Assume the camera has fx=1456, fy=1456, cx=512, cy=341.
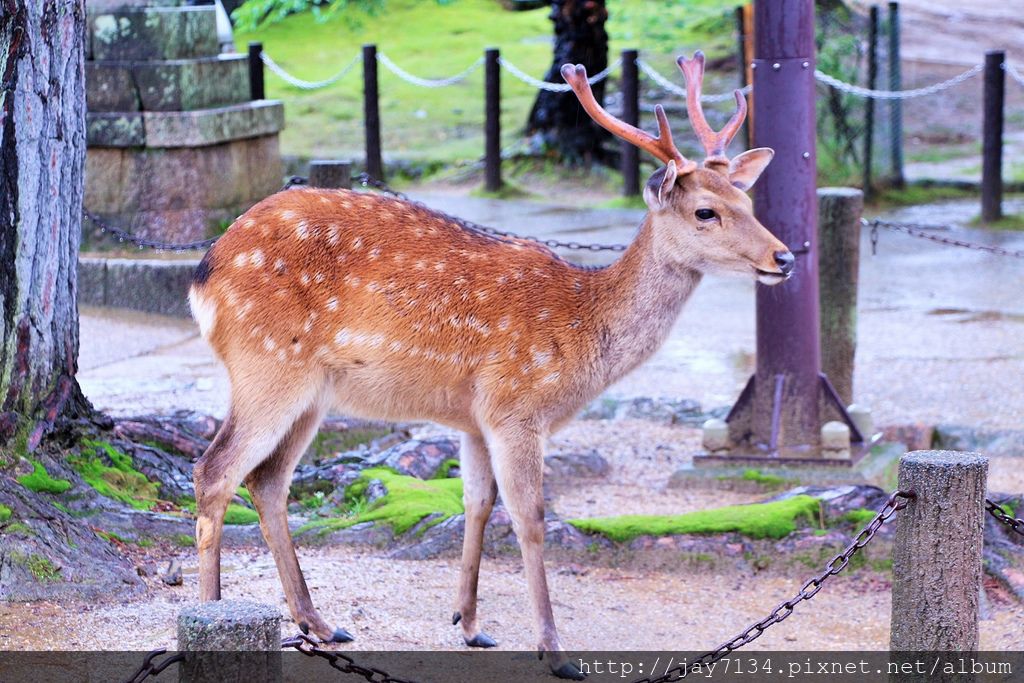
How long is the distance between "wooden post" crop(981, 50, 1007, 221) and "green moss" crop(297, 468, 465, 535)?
7484 millimetres

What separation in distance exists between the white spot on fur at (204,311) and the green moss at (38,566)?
907mm

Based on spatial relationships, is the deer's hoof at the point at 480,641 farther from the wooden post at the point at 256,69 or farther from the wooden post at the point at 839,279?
the wooden post at the point at 256,69

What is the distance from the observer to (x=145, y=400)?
7.79m

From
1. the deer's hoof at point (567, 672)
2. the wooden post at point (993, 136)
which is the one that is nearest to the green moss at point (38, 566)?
the deer's hoof at point (567, 672)

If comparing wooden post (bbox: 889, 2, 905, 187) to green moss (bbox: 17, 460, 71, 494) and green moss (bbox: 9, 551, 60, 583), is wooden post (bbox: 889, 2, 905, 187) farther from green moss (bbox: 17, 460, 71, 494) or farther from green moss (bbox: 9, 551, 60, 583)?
green moss (bbox: 9, 551, 60, 583)

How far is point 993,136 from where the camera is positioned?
39.7 ft

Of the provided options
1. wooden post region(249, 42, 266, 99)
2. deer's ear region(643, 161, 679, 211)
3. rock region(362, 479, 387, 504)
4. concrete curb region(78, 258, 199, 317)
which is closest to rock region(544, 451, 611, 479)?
rock region(362, 479, 387, 504)

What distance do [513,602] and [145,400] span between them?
3.30 meters

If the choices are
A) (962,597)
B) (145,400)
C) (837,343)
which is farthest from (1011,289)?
(962,597)

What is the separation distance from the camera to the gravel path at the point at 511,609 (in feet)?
15.1

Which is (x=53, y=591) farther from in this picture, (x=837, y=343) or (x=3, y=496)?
(x=837, y=343)

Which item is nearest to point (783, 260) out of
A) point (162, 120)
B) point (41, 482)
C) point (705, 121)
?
point (705, 121)

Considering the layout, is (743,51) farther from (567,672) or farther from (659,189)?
(567,672)

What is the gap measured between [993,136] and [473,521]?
8.64 m
